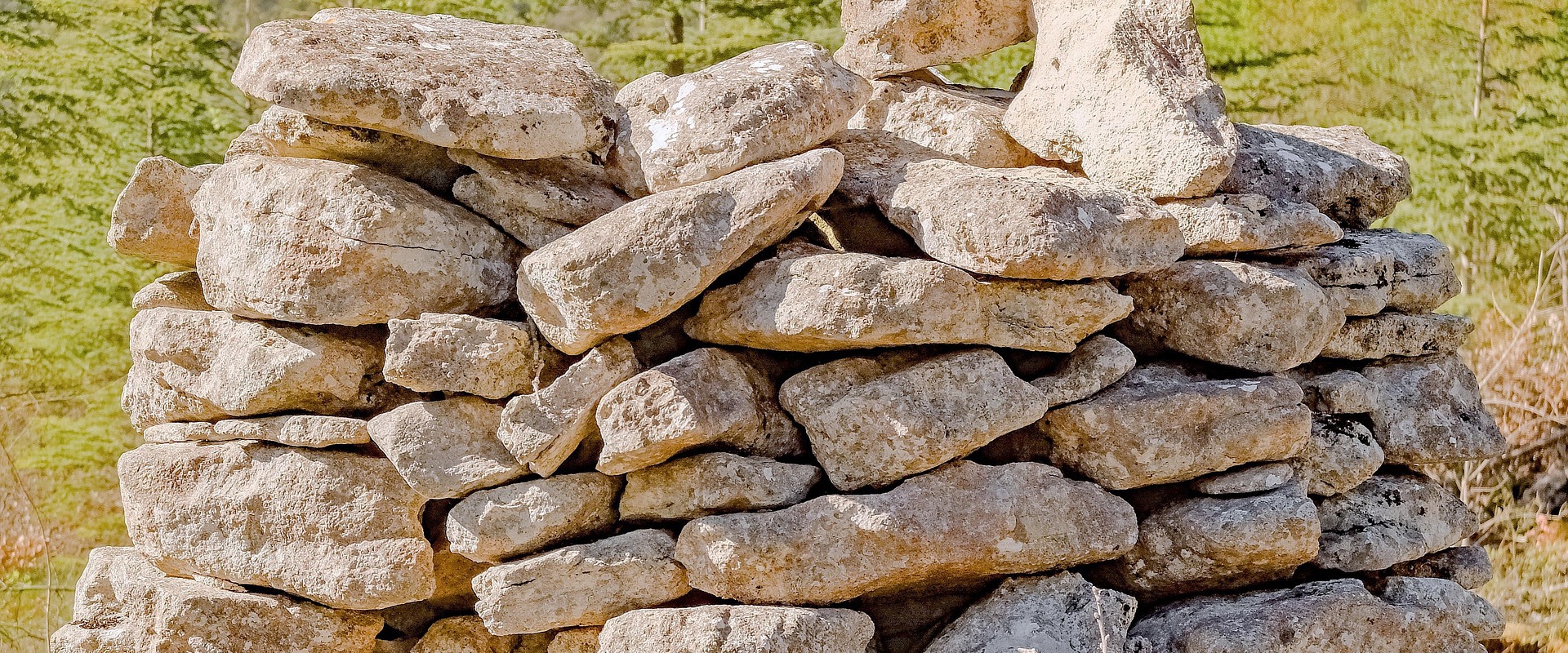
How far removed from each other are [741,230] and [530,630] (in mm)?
1240

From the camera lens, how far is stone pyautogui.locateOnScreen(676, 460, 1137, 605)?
10.7ft

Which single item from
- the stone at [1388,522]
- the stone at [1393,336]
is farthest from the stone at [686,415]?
the stone at [1393,336]

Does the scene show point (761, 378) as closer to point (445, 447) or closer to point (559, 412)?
point (559, 412)

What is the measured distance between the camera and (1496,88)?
11.1m

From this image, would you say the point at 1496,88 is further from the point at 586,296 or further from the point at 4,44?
the point at 4,44

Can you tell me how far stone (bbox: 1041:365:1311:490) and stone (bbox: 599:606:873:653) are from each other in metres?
0.88

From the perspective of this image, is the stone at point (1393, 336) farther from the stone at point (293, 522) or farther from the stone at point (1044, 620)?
the stone at point (293, 522)

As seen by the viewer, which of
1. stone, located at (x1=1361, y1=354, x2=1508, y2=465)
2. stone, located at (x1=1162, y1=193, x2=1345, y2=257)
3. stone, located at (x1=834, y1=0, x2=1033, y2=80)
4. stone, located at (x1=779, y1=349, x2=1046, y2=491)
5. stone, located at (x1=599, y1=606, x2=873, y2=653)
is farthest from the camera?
stone, located at (x1=834, y1=0, x2=1033, y2=80)

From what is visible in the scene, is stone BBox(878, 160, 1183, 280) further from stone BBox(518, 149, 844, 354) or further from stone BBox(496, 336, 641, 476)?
stone BBox(496, 336, 641, 476)

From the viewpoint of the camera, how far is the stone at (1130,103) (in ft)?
12.3

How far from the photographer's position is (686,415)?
10.4 ft

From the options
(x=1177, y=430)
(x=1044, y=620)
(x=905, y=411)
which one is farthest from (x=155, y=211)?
(x=1177, y=430)

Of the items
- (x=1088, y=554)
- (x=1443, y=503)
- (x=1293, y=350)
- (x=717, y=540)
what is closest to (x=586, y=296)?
(x=717, y=540)

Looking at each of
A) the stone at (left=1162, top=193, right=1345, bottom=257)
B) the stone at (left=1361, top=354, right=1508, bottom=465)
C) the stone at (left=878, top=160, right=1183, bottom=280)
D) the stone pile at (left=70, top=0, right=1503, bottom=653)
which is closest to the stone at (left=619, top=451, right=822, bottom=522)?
the stone pile at (left=70, top=0, right=1503, bottom=653)
